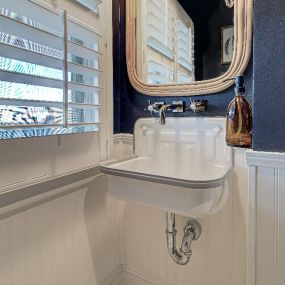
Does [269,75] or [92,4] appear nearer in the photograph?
[269,75]

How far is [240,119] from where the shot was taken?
97 centimetres

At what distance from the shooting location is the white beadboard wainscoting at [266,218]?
82cm

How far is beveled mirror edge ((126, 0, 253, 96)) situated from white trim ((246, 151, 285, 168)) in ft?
1.31

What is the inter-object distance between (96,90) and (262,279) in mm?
1023

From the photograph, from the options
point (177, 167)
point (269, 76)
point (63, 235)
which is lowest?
point (63, 235)

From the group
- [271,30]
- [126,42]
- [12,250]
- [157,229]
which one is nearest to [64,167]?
[12,250]

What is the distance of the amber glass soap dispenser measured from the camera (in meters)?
0.96

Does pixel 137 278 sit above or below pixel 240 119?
below

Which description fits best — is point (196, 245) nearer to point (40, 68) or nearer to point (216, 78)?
point (216, 78)

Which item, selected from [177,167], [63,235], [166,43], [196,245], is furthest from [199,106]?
[63,235]

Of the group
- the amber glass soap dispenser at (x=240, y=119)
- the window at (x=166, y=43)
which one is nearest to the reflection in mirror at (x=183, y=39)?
the window at (x=166, y=43)

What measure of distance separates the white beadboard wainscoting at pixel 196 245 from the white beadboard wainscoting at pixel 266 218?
0.79ft

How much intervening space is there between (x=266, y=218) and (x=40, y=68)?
98cm

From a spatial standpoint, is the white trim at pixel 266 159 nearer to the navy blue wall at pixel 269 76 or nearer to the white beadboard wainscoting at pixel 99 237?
the navy blue wall at pixel 269 76
